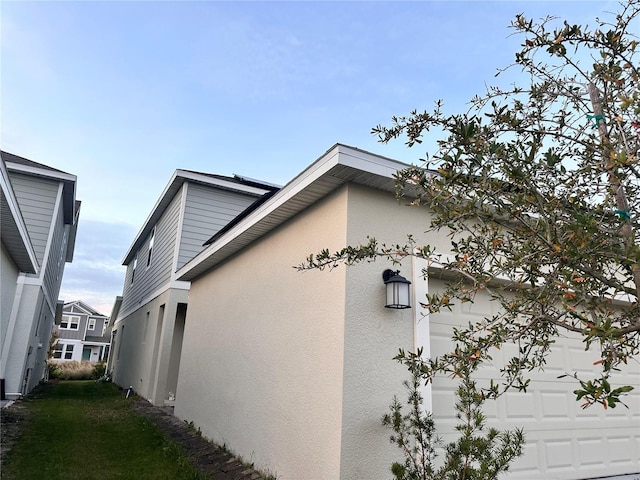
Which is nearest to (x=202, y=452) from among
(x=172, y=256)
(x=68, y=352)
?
(x=172, y=256)

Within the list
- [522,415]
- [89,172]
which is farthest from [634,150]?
[89,172]

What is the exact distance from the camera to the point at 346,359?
365cm

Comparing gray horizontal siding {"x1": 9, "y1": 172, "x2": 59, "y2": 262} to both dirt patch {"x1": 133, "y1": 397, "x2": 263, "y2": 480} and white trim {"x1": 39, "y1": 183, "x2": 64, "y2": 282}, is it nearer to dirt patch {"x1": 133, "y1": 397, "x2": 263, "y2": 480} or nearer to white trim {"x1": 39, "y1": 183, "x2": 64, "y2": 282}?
white trim {"x1": 39, "y1": 183, "x2": 64, "y2": 282}

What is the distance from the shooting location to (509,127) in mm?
2291

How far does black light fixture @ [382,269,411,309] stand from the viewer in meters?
3.83

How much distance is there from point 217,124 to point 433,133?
836 centimetres

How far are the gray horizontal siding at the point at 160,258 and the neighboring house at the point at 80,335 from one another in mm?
23617

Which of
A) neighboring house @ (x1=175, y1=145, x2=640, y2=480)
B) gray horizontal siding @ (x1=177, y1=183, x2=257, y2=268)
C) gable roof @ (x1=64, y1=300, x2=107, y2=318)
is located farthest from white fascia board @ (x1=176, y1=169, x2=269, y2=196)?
gable roof @ (x1=64, y1=300, x2=107, y2=318)

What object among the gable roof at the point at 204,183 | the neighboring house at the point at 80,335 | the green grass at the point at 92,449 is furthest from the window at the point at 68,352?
the green grass at the point at 92,449

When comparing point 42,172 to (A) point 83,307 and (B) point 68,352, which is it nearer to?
(A) point 83,307

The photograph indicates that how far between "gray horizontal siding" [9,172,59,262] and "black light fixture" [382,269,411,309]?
10104 mm

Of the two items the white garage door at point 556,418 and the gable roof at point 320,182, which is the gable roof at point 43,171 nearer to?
the gable roof at point 320,182

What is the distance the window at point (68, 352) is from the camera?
35.1 meters

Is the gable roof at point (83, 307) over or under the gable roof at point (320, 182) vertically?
over
